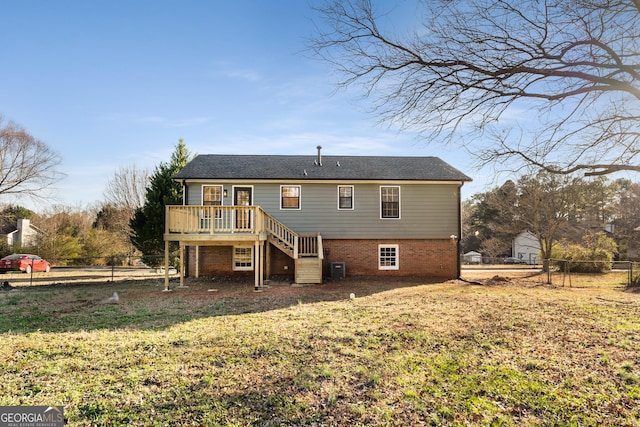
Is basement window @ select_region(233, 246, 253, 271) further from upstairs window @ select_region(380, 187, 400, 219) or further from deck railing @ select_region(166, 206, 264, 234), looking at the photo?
upstairs window @ select_region(380, 187, 400, 219)

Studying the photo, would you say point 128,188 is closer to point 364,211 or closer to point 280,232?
point 280,232

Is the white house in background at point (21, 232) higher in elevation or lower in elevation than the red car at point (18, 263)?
higher

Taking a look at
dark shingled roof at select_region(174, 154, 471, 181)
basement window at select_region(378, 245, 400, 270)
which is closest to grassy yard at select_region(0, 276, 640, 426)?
basement window at select_region(378, 245, 400, 270)

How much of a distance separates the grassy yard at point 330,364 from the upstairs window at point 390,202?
7.09 meters

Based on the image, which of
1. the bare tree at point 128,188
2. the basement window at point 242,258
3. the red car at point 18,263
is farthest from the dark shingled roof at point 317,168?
the bare tree at point 128,188

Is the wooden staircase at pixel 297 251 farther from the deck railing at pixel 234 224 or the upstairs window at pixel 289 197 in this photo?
the upstairs window at pixel 289 197

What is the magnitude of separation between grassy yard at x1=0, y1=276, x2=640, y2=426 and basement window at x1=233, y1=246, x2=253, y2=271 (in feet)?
21.1

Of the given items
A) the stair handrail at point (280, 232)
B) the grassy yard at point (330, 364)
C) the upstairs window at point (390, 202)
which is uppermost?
the upstairs window at point (390, 202)

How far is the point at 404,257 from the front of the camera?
15914 mm

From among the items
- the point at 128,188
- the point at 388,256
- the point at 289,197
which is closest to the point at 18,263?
the point at 128,188

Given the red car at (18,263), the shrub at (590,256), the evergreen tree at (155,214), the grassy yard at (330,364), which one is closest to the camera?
the grassy yard at (330,364)

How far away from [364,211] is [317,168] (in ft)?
10.0

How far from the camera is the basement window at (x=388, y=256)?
1588 centimetres

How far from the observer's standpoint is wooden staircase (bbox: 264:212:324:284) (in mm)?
13844
